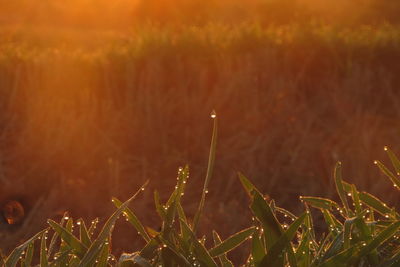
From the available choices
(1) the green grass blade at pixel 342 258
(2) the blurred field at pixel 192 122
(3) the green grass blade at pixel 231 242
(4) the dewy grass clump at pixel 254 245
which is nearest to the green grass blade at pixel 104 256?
(4) the dewy grass clump at pixel 254 245

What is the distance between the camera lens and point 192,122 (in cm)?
404

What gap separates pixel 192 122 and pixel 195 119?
0.02 meters

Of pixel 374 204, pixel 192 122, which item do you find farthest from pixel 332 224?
pixel 192 122

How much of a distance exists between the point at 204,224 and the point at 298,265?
3.01m

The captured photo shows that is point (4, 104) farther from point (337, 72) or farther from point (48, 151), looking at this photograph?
point (337, 72)

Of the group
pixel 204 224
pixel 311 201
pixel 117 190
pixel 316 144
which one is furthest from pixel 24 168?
pixel 311 201

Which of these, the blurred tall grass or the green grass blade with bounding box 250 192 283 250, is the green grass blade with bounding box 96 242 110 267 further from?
the blurred tall grass

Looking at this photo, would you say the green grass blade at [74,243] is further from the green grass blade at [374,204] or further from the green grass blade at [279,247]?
the green grass blade at [374,204]

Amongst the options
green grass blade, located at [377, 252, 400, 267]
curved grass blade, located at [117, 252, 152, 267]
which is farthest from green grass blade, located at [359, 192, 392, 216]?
curved grass blade, located at [117, 252, 152, 267]

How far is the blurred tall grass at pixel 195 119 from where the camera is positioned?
155 inches

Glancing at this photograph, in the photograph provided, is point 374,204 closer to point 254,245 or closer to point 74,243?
point 254,245

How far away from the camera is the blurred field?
3.93m

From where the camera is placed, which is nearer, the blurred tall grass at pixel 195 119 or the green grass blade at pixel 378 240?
the green grass blade at pixel 378 240

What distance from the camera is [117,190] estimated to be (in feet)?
12.9
